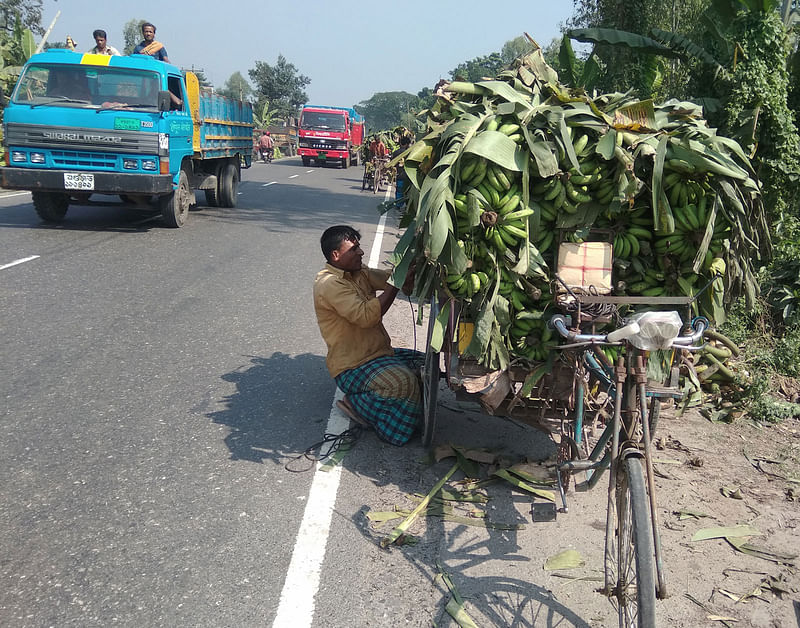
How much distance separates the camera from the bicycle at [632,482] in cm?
251

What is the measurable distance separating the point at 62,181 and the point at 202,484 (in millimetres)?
8790

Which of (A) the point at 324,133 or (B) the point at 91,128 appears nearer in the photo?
(B) the point at 91,128

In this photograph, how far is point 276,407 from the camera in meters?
5.12

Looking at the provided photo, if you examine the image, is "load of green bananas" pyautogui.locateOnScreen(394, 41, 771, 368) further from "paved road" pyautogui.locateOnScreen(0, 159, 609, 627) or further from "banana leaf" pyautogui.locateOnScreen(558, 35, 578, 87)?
"banana leaf" pyautogui.locateOnScreen(558, 35, 578, 87)

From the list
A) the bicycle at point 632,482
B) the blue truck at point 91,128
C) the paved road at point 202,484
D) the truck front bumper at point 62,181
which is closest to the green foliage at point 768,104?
the paved road at point 202,484

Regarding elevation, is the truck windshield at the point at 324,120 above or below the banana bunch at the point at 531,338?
above

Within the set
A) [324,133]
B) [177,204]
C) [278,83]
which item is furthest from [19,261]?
[278,83]

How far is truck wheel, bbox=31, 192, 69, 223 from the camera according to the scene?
12102 mm

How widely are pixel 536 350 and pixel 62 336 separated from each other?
14.3 feet

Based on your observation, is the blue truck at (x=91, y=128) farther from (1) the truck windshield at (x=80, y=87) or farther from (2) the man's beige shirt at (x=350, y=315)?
(2) the man's beige shirt at (x=350, y=315)

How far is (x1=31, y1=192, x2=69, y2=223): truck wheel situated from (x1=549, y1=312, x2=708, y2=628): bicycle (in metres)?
11.3

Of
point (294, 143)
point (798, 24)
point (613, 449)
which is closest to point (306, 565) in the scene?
point (613, 449)

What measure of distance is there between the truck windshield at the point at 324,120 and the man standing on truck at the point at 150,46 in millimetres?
24641

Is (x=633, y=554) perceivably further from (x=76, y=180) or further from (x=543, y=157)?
(x=76, y=180)
